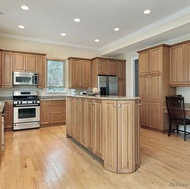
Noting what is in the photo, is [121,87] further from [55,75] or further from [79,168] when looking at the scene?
[79,168]

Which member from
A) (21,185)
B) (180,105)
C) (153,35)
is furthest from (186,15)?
(21,185)

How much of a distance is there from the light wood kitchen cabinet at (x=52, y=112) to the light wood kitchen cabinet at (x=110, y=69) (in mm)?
1631

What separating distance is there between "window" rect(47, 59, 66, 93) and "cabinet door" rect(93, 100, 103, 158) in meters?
3.75

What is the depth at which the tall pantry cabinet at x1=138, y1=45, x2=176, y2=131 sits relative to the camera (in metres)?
4.56

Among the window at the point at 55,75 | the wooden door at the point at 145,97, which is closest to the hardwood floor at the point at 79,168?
the wooden door at the point at 145,97

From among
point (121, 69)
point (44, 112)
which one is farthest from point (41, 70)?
point (121, 69)

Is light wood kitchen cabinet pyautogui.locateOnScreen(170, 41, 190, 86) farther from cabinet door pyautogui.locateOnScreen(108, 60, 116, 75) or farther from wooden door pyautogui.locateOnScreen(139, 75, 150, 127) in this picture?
cabinet door pyautogui.locateOnScreen(108, 60, 116, 75)

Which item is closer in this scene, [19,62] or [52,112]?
[19,62]

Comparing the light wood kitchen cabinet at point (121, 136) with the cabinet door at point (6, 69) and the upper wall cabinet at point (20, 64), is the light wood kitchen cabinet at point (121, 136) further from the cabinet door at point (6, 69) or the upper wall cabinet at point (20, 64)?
the cabinet door at point (6, 69)

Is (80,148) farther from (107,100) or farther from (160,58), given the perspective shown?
(160,58)

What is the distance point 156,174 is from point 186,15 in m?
3.43

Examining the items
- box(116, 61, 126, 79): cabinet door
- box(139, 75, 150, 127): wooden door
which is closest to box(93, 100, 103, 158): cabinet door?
box(139, 75, 150, 127): wooden door

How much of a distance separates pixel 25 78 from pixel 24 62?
0.52 meters

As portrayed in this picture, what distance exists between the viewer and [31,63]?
17.5 ft
